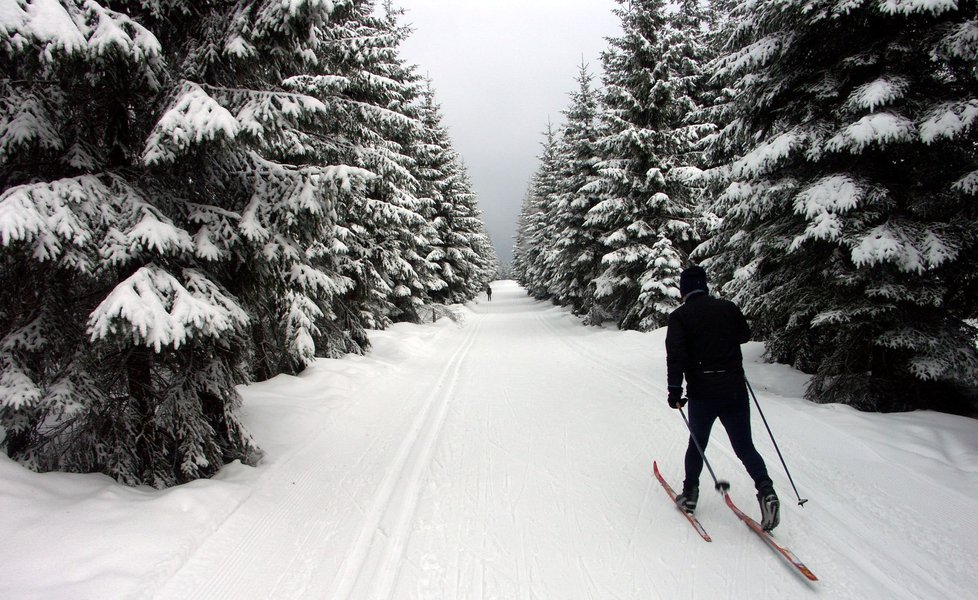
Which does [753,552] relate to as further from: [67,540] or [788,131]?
[788,131]

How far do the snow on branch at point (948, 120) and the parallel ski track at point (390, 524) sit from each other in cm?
704

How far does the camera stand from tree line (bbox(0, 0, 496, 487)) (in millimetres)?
3510

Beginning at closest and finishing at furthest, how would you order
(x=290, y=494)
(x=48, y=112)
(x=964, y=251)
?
(x=48, y=112) → (x=290, y=494) → (x=964, y=251)

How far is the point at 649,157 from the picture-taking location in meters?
15.7

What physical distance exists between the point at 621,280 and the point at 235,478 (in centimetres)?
1375

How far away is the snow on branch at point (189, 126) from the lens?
377 centimetres

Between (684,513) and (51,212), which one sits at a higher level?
(51,212)

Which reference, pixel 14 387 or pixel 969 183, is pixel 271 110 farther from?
pixel 969 183

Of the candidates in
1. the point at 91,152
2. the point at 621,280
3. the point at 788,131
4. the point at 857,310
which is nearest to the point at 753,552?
the point at 857,310

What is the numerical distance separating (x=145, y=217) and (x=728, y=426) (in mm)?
5415

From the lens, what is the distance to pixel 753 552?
11.1ft

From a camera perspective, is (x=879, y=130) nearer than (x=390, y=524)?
No

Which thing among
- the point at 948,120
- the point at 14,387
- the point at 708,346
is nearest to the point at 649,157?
the point at 948,120

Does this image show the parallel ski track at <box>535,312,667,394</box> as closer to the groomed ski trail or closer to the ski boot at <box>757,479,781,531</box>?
the groomed ski trail
